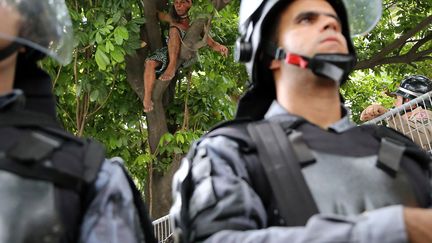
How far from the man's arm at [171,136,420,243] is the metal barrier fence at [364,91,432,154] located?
258 centimetres

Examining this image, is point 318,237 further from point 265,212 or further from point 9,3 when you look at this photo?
point 9,3

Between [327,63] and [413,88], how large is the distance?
127 inches

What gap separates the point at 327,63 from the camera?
6.01 feet

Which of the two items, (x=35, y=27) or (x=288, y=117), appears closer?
(x=35, y=27)

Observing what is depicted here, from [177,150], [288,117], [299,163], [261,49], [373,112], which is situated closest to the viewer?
[299,163]

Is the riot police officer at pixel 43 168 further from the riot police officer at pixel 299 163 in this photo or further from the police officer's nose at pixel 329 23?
the police officer's nose at pixel 329 23

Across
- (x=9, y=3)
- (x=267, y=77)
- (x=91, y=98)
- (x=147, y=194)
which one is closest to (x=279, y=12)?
(x=267, y=77)

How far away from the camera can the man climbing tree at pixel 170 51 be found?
18.2 ft

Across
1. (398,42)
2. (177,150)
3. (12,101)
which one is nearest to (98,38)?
(177,150)

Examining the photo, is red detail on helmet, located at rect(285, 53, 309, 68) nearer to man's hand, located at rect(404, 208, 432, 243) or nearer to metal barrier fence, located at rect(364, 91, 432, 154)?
man's hand, located at rect(404, 208, 432, 243)

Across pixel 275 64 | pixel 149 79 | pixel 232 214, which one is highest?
pixel 149 79

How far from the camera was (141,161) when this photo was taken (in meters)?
5.75

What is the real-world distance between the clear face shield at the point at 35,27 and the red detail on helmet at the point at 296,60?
67cm

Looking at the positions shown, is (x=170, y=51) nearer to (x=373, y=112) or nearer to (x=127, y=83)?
(x=127, y=83)
